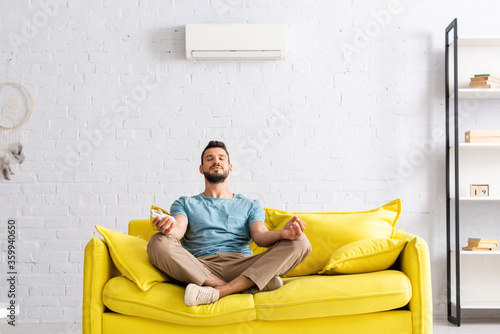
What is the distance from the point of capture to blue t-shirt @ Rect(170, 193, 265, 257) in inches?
112

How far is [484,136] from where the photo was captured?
3.62 metres

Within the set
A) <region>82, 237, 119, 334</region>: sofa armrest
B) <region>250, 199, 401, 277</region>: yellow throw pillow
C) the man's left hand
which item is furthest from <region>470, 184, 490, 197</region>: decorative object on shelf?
<region>82, 237, 119, 334</region>: sofa armrest

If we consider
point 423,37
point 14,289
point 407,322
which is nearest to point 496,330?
point 407,322

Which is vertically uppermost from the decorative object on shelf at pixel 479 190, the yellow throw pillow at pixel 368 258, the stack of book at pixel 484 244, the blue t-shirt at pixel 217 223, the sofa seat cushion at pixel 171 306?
the decorative object on shelf at pixel 479 190

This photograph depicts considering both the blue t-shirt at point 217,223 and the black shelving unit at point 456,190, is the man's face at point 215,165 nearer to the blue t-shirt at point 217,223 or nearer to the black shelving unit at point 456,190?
the blue t-shirt at point 217,223

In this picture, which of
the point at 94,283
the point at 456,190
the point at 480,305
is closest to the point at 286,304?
the point at 94,283

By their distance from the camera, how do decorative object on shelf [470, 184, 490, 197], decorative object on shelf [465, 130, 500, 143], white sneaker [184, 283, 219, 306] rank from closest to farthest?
white sneaker [184, 283, 219, 306] → decorative object on shelf [465, 130, 500, 143] → decorative object on shelf [470, 184, 490, 197]

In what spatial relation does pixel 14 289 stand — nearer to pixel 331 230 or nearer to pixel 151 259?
pixel 151 259

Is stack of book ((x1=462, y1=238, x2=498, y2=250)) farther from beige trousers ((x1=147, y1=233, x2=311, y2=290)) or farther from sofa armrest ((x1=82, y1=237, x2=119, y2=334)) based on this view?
sofa armrest ((x1=82, y1=237, x2=119, y2=334))

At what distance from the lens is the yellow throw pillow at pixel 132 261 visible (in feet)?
7.95

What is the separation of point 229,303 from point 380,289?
26.9 inches

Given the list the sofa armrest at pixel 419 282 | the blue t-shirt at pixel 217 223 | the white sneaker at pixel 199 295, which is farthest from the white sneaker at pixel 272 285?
the sofa armrest at pixel 419 282

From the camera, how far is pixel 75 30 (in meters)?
3.79

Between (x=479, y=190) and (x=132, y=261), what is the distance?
98.5 inches
